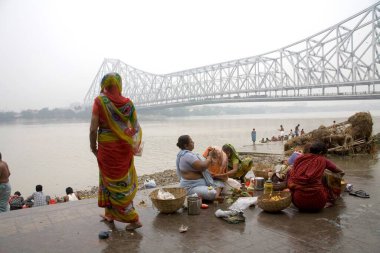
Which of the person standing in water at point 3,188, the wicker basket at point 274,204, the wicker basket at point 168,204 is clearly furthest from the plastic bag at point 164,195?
the person standing in water at point 3,188

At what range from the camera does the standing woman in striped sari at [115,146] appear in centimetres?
288

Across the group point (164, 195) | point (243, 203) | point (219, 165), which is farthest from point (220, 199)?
point (164, 195)

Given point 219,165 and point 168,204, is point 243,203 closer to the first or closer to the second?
point 219,165

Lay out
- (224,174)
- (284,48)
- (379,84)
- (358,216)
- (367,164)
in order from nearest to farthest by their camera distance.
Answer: (358,216) < (224,174) < (367,164) < (379,84) < (284,48)

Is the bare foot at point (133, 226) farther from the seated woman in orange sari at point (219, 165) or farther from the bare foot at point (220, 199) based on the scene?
the seated woman in orange sari at point (219, 165)

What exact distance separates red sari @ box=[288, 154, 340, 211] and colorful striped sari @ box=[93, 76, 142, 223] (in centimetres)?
166

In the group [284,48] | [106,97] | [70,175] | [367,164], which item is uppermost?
[284,48]

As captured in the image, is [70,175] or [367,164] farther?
[70,175]

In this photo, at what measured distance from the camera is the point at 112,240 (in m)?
2.77

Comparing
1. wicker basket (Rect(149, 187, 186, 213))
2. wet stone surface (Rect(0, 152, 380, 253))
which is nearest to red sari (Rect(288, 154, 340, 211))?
wet stone surface (Rect(0, 152, 380, 253))

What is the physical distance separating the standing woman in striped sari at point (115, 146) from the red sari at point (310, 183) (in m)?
1.66

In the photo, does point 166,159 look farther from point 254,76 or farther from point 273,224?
point 254,76

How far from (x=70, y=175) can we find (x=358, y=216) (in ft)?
36.7

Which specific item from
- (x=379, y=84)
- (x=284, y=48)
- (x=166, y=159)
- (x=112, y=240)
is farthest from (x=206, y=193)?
(x=284, y=48)
